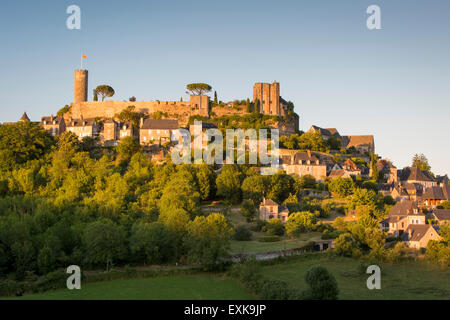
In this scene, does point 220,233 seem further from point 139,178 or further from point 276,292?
point 139,178

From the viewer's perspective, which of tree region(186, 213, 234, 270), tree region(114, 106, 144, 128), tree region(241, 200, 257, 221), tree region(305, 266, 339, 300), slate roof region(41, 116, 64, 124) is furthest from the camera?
tree region(114, 106, 144, 128)

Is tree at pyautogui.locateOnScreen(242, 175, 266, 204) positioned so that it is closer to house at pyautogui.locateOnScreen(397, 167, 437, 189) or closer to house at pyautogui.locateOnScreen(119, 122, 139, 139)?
house at pyautogui.locateOnScreen(397, 167, 437, 189)

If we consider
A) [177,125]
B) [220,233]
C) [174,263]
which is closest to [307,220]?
[220,233]

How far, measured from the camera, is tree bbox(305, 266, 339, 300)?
2841 centimetres

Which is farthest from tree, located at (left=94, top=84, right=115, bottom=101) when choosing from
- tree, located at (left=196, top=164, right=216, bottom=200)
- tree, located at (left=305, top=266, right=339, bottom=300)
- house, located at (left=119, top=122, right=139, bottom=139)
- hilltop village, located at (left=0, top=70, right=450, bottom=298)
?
tree, located at (left=305, top=266, right=339, bottom=300)

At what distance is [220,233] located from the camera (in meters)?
39.8

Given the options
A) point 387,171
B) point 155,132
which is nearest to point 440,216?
point 387,171

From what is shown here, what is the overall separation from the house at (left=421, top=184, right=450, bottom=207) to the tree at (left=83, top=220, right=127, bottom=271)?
39.8 m

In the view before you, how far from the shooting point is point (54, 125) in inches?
3076

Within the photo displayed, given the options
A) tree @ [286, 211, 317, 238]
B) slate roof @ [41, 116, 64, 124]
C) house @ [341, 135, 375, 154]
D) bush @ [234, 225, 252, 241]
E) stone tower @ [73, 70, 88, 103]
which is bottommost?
bush @ [234, 225, 252, 241]

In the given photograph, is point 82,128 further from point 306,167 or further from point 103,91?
point 306,167

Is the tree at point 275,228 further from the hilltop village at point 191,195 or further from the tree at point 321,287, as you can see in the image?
the tree at point 321,287
